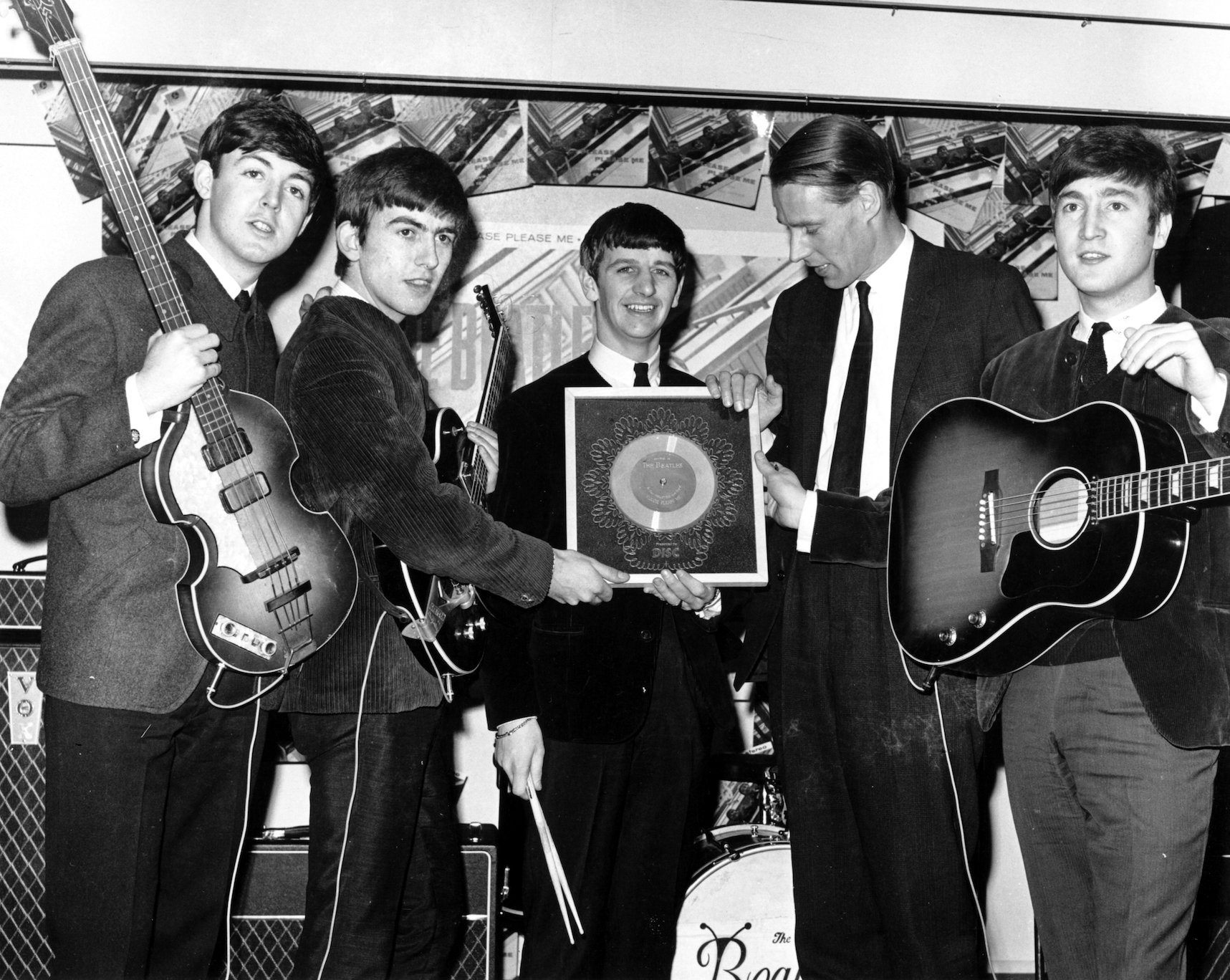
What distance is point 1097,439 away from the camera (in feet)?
7.41

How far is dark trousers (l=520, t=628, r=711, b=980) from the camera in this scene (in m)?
2.73

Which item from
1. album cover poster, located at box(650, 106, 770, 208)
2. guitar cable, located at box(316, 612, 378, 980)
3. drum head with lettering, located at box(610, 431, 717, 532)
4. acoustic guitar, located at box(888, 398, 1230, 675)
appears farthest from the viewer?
album cover poster, located at box(650, 106, 770, 208)

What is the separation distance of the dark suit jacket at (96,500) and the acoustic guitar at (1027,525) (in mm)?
1664

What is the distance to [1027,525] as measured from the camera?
2.41m

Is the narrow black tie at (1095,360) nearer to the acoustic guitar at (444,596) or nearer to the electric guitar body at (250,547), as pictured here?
the acoustic guitar at (444,596)

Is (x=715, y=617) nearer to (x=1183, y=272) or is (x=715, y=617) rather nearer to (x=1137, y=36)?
(x=1183, y=272)

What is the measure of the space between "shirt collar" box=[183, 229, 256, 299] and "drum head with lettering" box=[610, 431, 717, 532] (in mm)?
1039

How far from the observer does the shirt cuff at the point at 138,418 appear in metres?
2.33

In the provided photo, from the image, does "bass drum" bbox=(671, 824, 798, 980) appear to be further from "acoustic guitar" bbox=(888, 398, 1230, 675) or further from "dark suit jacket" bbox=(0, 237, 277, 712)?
"dark suit jacket" bbox=(0, 237, 277, 712)

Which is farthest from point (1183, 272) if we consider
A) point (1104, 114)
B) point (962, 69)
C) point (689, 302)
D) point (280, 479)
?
point (280, 479)

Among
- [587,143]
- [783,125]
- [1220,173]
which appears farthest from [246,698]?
[1220,173]

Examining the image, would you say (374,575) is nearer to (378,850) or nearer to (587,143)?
(378,850)

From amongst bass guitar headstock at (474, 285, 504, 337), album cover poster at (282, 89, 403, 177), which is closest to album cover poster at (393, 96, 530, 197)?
album cover poster at (282, 89, 403, 177)

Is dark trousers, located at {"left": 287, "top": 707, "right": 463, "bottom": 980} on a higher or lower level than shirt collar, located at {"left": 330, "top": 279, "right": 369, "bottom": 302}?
lower
